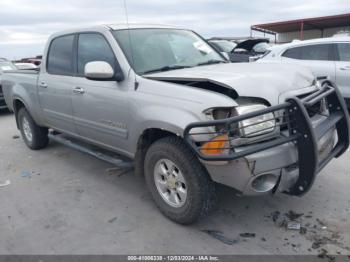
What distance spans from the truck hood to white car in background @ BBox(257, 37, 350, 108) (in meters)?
Result: 3.57

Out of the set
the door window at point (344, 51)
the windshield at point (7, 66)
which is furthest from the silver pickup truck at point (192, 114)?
the windshield at point (7, 66)

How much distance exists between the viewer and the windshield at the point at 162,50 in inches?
151

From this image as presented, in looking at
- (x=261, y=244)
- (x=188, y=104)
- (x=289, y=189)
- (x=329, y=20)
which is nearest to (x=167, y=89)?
(x=188, y=104)

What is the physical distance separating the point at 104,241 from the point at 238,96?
5.68ft

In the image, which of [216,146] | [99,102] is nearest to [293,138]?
[216,146]

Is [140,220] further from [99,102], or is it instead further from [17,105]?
[17,105]

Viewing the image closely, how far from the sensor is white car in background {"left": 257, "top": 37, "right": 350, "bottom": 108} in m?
7.16

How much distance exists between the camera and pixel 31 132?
6.07m

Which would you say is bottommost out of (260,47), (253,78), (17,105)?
(17,105)

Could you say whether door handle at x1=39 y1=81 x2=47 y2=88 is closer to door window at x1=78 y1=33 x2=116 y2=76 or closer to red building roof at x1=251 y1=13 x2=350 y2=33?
door window at x1=78 y1=33 x2=116 y2=76

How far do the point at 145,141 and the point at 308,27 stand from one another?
83.5ft

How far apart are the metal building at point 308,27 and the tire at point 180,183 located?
807 inches

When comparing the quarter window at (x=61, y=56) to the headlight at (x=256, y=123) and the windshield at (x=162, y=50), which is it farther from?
the headlight at (x=256, y=123)

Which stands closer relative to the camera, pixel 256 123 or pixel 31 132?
pixel 256 123
